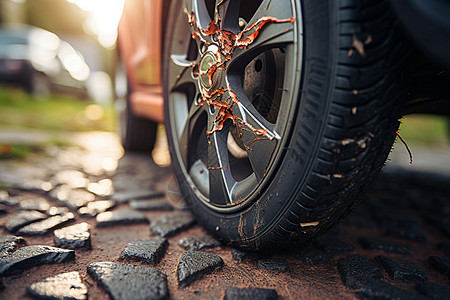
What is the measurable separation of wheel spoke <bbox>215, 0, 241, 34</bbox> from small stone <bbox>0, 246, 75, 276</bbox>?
954 mm

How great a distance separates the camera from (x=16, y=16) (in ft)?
40.8

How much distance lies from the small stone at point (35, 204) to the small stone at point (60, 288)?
679 mm

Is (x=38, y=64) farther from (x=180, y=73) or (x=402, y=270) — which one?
(x=402, y=270)

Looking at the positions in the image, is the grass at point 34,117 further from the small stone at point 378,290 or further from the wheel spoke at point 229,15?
the small stone at point 378,290

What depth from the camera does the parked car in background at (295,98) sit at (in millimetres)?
748

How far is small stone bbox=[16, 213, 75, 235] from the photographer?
121 centimetres

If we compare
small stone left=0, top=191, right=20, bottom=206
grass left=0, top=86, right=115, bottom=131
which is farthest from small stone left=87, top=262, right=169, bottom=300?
grass left=0, top=86, right=115, bottom=131

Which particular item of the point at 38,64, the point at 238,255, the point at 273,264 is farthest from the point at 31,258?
the point at 38,64

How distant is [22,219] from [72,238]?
1.04ft

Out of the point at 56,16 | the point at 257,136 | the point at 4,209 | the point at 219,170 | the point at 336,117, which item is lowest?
the point at 4,209

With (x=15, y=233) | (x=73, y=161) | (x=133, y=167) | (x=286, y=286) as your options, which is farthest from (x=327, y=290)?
(x=73, y=161)

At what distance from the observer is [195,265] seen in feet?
3.36

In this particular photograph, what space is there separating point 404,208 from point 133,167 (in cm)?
198

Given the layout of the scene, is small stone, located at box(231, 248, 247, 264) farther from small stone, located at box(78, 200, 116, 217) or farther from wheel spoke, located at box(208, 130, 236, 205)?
small stone, located at box(78, 200, 116, 217)
